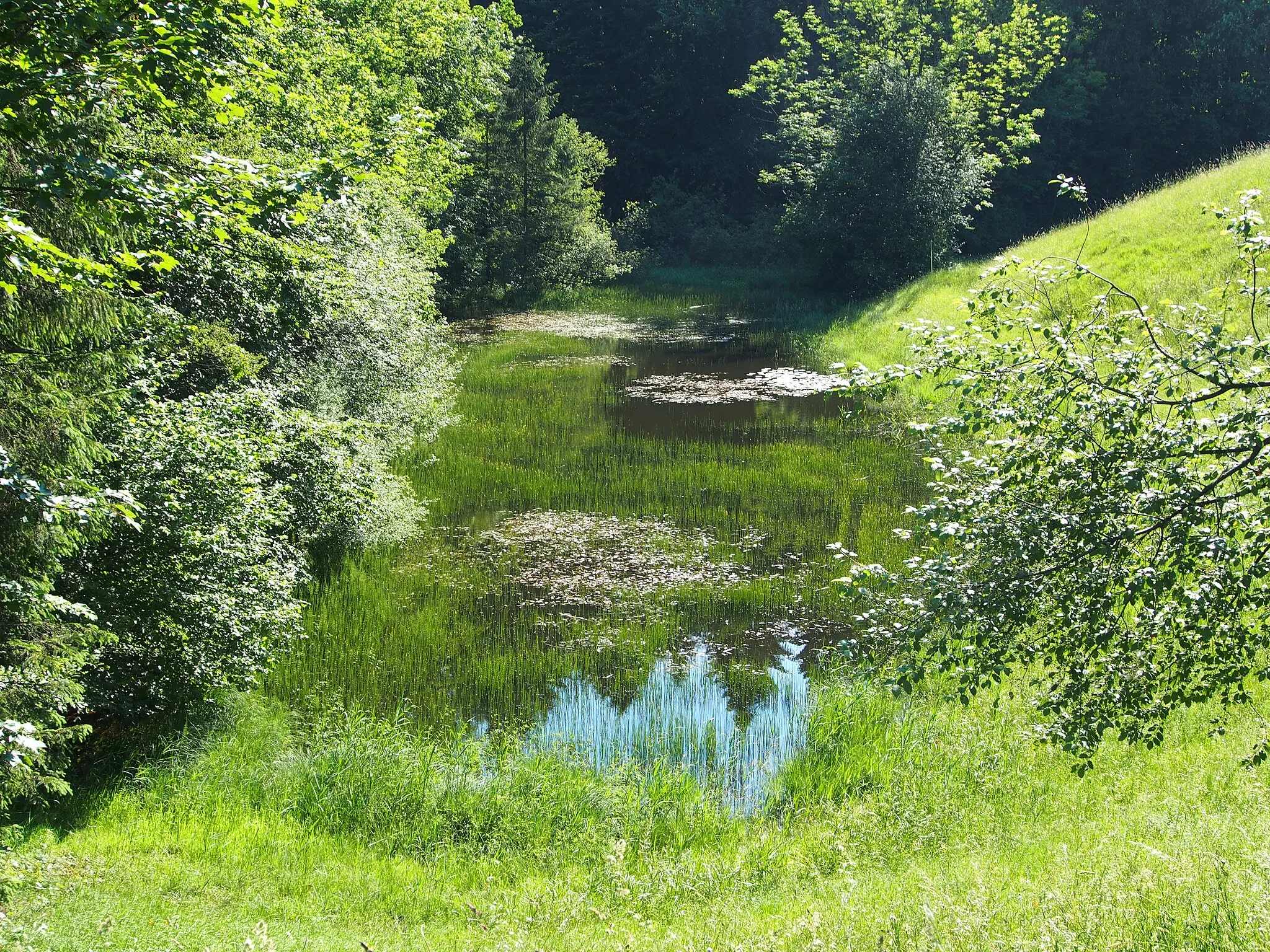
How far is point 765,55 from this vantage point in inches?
2096

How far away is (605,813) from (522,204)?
31.7 meters

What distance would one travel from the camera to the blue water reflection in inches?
342

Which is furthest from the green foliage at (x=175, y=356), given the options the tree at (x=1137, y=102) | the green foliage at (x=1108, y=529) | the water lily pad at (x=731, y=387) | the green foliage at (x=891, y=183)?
the tree at (x=1137, y=102)

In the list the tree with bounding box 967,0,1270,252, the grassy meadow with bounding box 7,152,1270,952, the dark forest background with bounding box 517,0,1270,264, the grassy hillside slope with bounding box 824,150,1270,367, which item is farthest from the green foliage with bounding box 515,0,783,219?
the grassy meadow with bounding box 7,152,1270,952

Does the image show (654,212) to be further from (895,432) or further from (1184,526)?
(1184,526)

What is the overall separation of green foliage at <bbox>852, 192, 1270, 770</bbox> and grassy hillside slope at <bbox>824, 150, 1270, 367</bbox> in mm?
9767

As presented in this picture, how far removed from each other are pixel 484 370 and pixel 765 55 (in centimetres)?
3567

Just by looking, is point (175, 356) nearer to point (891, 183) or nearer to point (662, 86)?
point (891, 183)

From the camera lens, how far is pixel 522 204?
36.9 metres

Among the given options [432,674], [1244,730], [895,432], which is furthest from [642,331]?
[1244,730]

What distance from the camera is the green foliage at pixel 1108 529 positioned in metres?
4.70

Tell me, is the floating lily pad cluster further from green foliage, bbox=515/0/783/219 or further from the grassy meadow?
green foliage, bbox=515/0/783/219

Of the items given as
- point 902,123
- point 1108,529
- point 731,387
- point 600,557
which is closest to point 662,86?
point 902,123

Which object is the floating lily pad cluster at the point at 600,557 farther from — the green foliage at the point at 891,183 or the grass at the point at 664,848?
the green foliage at the point at 891,183
